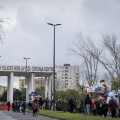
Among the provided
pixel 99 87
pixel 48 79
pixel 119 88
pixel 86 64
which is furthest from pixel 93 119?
pixel 48 79

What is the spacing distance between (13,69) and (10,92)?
5.35 m

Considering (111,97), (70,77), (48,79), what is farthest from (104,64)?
(70,77)

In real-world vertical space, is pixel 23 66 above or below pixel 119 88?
above

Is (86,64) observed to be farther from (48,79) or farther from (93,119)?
(48,79)

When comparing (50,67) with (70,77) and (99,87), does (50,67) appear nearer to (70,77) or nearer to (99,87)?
(99,87)

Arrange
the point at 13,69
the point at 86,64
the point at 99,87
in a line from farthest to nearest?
the point at 13,69
the point at 86,64
the point at 99,87

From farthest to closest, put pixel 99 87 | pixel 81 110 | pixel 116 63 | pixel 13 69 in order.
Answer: pixel 13 69 < pixel 81 110 < pixel 116 63 < pixel 99 87

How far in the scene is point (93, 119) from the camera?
23.9m

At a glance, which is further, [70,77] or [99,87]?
[70,77]

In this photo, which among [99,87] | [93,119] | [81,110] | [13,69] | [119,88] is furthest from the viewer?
[13,69]

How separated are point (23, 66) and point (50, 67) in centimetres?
626

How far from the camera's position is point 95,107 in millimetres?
34250

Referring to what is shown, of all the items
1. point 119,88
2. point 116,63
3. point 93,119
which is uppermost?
point 116,63

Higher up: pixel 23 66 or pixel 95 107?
pixel 23 66
